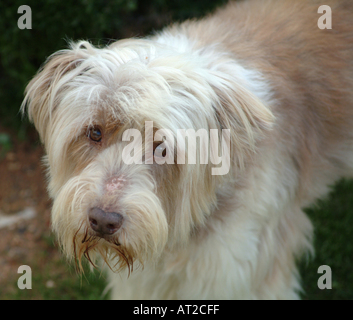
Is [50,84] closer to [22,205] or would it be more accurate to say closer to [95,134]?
[95,134]

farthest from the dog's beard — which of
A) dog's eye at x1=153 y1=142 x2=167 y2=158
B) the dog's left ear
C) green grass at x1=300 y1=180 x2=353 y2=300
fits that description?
green grass at x1=300 y1=180 x2=353 y2=300

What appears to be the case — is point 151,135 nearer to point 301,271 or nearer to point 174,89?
point 174,89

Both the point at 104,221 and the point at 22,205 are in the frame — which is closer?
the point at 104,221

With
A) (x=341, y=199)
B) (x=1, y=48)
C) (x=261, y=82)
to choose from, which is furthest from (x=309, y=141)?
(x=1, y=48)

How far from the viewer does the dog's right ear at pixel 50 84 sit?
2404mm

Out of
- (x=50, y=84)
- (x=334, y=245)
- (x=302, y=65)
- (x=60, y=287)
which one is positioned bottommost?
(x=60, y=287)

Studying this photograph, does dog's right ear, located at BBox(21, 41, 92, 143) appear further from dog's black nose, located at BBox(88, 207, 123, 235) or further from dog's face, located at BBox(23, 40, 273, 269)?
dog's black nose, located at BBox(88, 207, 123, 235)

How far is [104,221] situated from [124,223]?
97 mm

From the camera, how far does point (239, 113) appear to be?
7.13 feet

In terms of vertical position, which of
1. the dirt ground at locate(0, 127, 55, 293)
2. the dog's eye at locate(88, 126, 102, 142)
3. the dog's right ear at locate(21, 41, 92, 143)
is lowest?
the dirt ground at locate(0, 127, 55, 293)

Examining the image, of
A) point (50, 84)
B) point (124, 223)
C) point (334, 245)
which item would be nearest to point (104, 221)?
point (124, 223)

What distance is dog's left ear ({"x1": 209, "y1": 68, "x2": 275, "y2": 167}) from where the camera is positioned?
85.5 inches

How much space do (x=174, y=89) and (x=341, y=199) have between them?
3.30 m

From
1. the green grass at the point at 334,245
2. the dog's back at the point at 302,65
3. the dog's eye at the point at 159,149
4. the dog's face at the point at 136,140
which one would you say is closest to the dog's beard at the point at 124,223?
the dog's face at the point at 136,140
